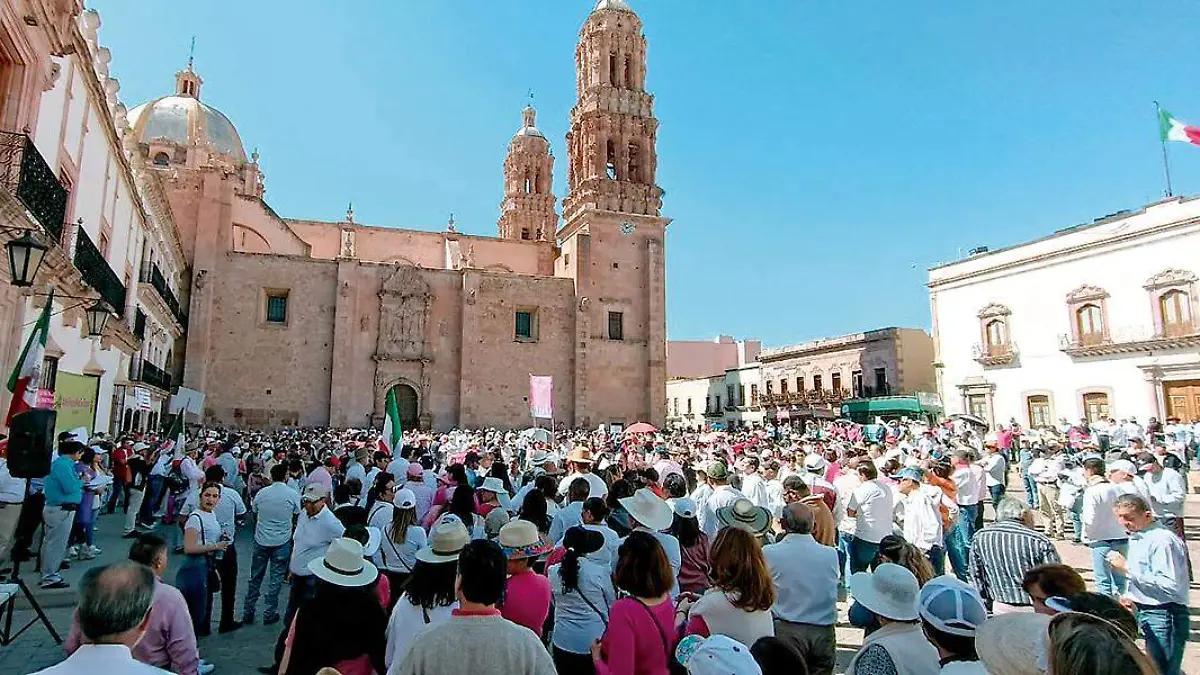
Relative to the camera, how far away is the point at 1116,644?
5.48 feet

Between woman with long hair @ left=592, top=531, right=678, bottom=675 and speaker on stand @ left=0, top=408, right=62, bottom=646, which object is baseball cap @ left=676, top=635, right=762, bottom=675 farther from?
speaker on stand @ left=0, top=408, right=62, bottom=646

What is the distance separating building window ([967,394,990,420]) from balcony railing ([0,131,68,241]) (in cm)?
3041

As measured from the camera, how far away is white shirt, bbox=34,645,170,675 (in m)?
2.05

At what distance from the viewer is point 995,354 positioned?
91.7 feet

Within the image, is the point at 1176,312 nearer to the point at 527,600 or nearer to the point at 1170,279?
the point at 1170,279

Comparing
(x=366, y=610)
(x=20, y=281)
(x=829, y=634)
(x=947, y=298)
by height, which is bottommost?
(x=829, y=634)

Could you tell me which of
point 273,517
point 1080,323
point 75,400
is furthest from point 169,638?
point 1080,323

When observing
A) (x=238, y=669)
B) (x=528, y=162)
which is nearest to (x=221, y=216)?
(x=528, y=162)

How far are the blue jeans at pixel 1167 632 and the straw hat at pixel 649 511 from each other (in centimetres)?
305

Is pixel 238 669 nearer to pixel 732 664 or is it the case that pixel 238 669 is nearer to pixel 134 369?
pixel 732 664

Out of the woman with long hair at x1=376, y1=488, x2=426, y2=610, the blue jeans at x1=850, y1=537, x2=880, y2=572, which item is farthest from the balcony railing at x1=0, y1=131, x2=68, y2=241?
the blue jeans at x1=850, y1=537, x2=880, y2=572

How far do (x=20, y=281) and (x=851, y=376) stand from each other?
35705mm

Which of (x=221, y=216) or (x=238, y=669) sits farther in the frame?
(x=221, y=216)

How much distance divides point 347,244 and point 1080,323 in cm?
3361
